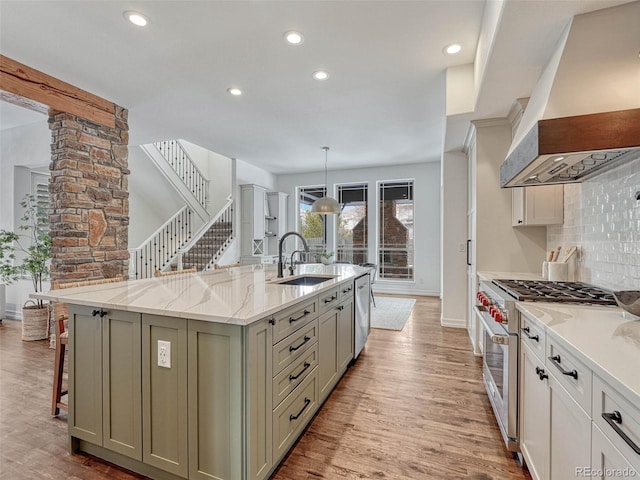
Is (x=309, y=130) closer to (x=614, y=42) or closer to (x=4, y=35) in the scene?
(x=4, y=35)

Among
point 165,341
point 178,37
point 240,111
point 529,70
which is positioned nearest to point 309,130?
point 240,111

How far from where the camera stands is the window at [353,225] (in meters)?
7.52

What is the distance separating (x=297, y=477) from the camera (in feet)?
5.47

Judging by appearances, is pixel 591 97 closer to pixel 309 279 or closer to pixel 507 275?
pixel 507 275

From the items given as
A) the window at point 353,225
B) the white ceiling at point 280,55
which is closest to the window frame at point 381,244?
the window at point 353,225

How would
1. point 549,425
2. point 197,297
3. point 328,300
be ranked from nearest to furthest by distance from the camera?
1. point 549,425
2. point 197,297
3. point 328,300

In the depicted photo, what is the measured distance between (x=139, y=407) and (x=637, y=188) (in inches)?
112

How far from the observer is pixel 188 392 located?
1500mm

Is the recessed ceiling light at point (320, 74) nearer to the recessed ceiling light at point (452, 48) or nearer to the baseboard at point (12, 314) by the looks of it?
the recessed ceiling light at point (452, 48)

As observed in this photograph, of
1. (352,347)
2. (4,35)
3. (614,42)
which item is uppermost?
(4,35)

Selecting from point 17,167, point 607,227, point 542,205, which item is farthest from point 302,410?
point 17,167

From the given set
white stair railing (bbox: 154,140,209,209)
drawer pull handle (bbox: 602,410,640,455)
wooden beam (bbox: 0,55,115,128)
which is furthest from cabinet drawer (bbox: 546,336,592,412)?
white stair railing (bbox: 154,140,209,209)

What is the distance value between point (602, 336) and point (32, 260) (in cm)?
566

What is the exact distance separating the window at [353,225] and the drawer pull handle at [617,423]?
661cm
